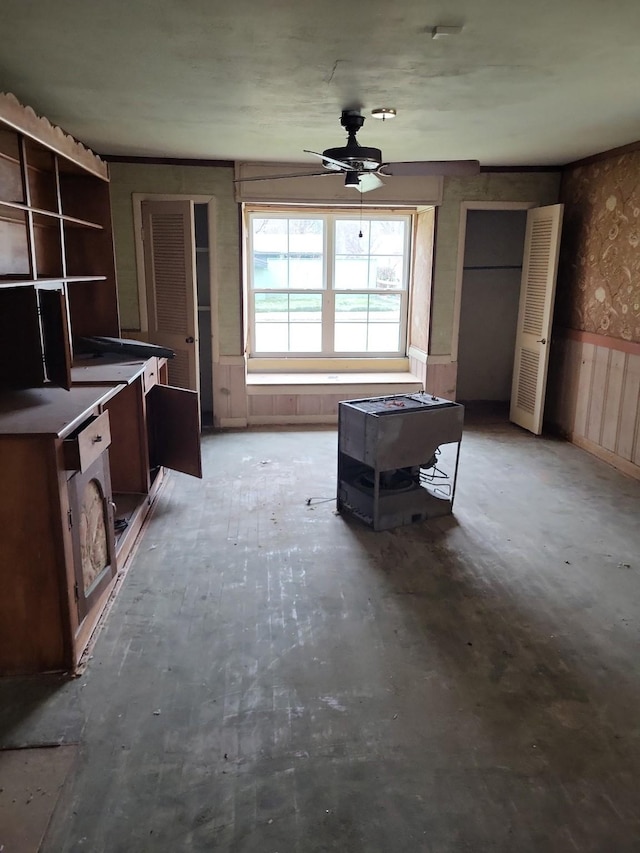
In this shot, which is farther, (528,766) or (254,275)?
(254,275)

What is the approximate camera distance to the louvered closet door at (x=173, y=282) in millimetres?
5172

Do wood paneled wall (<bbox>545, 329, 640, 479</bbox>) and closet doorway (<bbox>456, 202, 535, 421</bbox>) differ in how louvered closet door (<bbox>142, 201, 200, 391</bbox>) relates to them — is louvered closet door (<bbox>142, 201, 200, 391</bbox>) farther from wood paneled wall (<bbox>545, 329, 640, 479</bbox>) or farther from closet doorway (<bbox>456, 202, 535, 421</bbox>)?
wood paneled wall (<bbox>545, 329, 640, 479</bbox>)

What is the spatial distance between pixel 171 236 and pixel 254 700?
13.7 ft

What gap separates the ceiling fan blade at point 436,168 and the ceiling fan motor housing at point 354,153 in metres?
0.09

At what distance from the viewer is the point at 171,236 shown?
523cm

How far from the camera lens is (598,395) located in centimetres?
505

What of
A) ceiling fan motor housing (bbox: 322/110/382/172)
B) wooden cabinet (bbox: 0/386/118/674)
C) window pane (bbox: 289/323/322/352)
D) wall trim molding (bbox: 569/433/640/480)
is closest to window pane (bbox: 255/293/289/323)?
window pane (bbox: 289/323/322/352)

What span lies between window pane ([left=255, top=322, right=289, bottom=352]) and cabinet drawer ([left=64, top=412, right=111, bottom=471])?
12.9 feet

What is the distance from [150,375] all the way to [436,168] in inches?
84.4

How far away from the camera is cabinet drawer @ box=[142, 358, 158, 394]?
3.75 metres

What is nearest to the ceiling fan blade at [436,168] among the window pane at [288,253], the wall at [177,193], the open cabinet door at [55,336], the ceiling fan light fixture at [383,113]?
the ceiling fan light fixture at [383,113]

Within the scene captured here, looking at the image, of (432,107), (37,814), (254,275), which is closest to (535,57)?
(432,107)

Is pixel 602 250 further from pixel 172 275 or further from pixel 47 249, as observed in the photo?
pixel 47 249

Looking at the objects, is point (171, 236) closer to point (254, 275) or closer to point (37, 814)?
point (254, 275)
